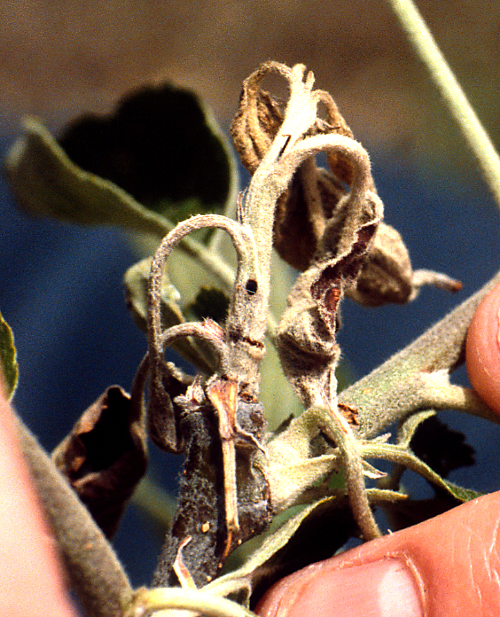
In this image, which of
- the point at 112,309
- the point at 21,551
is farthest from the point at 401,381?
the point at 112,309

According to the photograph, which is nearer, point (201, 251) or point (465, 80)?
point (201, 251)

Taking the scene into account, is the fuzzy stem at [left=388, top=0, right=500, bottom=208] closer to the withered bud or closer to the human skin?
the withered bud

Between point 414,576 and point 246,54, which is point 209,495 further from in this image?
point 246,54

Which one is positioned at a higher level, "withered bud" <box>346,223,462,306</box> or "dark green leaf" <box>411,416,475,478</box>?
"withered bud" <box>346,223,462,306</box>

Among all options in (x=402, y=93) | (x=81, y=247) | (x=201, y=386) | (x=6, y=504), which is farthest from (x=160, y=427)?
(x=402, y=93)

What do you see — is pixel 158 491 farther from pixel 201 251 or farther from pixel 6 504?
pixel 6 504

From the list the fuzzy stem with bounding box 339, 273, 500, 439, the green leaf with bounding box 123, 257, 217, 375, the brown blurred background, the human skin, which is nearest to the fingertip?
the fuzzy stem with bounding box 339, 273, 500, 439

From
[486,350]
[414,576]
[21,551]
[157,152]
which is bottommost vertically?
[414,576]

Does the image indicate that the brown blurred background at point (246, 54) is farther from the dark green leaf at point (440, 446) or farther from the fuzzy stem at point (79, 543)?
the fuzzy stem at point (79, 543)
